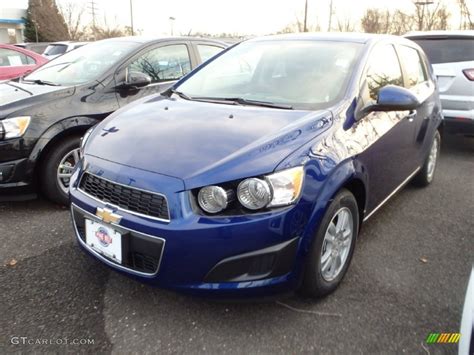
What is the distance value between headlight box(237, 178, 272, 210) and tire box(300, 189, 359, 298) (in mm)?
371

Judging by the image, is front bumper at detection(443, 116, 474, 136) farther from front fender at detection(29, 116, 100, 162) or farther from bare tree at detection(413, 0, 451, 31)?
bare tree at detection(413, 0, 451, 31)

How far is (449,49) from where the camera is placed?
5.70 meters

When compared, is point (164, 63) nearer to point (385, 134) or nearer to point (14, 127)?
point (14, 127)

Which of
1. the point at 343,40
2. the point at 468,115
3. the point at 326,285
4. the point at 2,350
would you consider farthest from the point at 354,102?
the point at 468,115

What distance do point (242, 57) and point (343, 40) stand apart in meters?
0.81

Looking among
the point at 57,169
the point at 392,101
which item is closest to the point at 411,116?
the point at 392,101

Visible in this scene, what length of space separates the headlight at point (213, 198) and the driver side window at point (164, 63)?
2595 mm

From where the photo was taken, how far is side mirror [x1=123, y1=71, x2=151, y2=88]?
162 inches

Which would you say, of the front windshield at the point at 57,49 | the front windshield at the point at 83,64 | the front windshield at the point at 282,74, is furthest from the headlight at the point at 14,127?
the front windshield at the point at 57,49

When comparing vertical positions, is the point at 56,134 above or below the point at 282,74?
below

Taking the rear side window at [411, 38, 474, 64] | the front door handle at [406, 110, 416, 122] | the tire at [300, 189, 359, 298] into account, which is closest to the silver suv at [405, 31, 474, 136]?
the rear side window at [411, 38, 474, 64]

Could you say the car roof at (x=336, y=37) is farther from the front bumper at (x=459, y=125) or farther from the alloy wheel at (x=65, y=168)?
the front bumper at (x=459, y=125)

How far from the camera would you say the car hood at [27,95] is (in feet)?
11.7

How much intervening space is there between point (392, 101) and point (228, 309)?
1.64m
